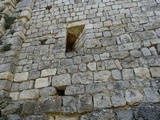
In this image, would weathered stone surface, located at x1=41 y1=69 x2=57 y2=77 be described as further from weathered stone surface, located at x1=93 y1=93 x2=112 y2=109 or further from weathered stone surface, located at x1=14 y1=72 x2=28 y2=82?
weathered stone surface, located at x1=93 y1=93 x2=112 y2=109

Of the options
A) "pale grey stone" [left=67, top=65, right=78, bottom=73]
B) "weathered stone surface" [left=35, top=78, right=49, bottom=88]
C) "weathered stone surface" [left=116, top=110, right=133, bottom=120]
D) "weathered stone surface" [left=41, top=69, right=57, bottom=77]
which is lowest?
"weathered stone surface" [left=116, top=110, right=133, bottom=120]

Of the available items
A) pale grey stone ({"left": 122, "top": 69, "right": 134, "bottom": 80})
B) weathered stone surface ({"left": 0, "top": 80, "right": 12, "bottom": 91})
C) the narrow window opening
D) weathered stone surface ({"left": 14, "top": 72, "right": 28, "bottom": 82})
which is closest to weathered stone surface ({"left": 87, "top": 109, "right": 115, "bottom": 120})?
pale grey stone ({"left": 122, "top": 69, "right": 134, "bottom": 80})

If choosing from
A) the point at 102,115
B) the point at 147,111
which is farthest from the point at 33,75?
the point at 147,111

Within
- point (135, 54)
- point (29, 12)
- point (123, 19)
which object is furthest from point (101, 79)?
point (29, 12)

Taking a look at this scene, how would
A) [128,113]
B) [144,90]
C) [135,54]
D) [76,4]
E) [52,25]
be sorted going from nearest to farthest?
[128,113] → [144,90] → [135,54] → [52,25] → [76,4]

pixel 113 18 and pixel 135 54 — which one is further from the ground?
pixel 113 18

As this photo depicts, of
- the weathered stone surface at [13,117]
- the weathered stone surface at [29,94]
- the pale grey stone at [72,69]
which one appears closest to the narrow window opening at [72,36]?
the pale grey stone at [72,69]

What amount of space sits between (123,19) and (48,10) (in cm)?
233

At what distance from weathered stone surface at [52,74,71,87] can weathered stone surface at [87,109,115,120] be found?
31.4 inches

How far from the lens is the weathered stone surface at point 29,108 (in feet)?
9.60

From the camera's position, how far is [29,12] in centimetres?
493

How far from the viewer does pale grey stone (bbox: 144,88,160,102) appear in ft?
8.70

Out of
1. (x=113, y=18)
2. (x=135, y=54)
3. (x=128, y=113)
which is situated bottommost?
(x=128, y=113)

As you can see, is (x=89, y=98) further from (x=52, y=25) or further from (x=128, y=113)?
(x=52, y=25)
